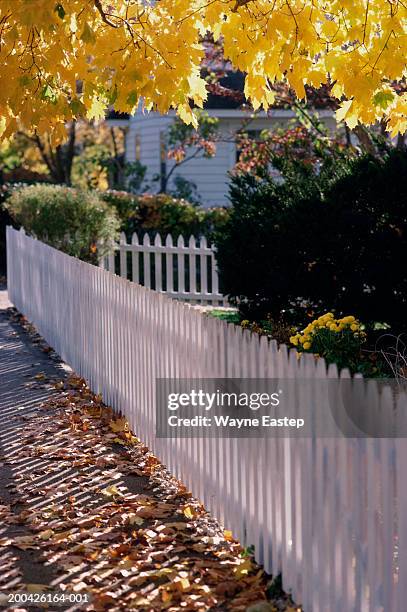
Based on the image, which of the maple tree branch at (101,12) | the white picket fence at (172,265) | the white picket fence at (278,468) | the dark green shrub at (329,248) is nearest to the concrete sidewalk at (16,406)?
the white picket fence at (278,468)

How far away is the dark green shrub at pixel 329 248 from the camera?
1075 centimetres

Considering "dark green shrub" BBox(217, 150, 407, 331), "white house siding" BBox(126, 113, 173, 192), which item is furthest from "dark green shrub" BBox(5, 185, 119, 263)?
"white house siding" BBox(126, 113, 173, 192)

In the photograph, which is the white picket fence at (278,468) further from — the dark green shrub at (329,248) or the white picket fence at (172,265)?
the white picket fence at (172,265)

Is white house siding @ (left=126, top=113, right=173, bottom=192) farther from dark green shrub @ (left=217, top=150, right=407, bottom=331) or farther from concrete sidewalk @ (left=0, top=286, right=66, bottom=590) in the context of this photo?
dark green shrub @ (left=217, top=150, right=407, bottom=331)

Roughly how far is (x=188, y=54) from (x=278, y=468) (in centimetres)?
342

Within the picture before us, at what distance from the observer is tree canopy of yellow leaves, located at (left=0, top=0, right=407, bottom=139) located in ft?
24.6

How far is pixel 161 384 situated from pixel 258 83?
252 cm

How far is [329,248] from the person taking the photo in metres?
11.2

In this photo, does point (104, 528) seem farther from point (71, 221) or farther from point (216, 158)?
point (216, 158)

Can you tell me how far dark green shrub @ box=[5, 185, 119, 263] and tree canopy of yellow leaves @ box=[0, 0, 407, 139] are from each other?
328 inches

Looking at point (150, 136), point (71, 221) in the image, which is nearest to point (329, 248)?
point (71, 221)

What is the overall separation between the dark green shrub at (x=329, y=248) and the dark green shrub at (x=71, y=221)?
4550mm

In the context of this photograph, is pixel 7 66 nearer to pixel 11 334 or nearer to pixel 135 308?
pixel 135 308

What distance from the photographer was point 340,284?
11.2 metres
